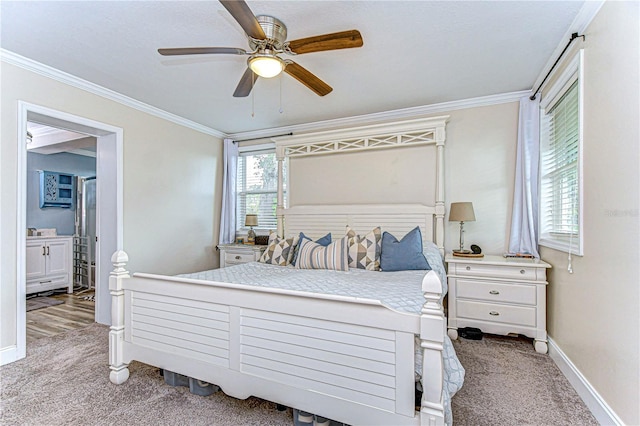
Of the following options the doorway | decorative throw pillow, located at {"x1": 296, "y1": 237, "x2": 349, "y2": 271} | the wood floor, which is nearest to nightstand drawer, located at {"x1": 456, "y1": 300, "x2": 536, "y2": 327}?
decorative throw pillow, located at {"x1": 296, "y1": 237, "x2": 349, "y2": 271}

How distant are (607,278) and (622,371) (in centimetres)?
48

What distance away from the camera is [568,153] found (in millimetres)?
2525

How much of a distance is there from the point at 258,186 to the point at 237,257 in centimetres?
116

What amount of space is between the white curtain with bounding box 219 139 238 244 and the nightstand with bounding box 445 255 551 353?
3139 mm

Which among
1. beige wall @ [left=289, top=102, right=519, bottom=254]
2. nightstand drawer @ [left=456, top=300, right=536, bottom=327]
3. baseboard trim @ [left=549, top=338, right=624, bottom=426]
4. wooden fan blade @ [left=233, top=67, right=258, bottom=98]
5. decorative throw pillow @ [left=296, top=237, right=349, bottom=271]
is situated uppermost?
wooden fan blade @ [left=233, top=67, right=258, bottom=98]

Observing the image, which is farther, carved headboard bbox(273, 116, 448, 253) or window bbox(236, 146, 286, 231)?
window bbox(236, 146, 286, 231)

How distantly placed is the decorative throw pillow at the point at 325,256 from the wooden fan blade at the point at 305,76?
1434mm

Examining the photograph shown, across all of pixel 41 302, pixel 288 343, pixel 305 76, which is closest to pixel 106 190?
pixel 41 302

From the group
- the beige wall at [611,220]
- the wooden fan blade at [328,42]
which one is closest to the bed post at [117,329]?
the wooden fan blade at [328,42]

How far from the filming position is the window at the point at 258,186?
15.4ft

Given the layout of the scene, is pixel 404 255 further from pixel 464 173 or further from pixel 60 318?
pixel 60 318

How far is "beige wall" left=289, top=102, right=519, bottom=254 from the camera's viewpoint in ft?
11.0

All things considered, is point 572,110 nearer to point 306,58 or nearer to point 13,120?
point 306,58

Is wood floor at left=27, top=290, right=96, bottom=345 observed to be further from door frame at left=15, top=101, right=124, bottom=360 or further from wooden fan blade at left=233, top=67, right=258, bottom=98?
wooden fan blade at left=233, top=67, right=258, bottom=98
